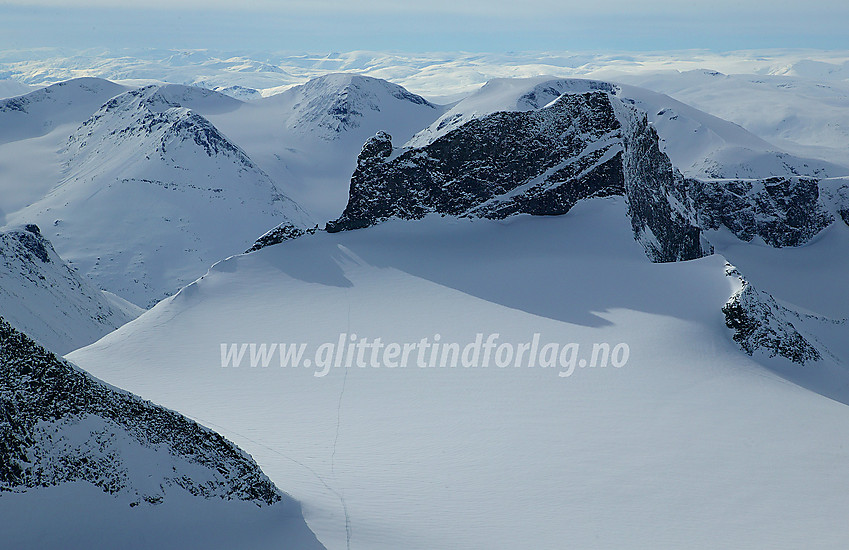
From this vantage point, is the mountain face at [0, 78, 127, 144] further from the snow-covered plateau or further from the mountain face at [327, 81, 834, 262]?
the snow-covered plateau

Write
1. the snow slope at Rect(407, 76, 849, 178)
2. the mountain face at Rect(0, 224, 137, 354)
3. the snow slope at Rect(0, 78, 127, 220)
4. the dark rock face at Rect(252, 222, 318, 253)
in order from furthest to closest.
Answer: the snow slope at Rect(0, 78, 127, 220) → the snow slope at Rect(407, 76, 849, 178) → the mountain face at Rect(0, 224, 137, 354) → the dark rock face at Rect(252, 222, 318, 253)

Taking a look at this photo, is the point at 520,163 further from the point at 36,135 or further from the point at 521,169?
the point at 36,135

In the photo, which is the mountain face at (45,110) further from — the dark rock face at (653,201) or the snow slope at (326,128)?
the dark rock face at (653,201)

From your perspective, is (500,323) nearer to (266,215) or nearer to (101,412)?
(101,412)

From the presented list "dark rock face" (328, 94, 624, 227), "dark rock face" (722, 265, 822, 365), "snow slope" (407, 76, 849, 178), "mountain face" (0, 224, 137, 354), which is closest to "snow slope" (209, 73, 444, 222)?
"snow slope" (407, 76, 849, 178)

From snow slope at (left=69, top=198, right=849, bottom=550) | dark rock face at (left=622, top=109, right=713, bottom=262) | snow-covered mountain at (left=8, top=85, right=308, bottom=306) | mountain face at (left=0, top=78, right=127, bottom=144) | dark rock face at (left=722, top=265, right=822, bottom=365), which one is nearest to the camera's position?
snow slope at (left=69, top=198, right=849, bottom=550)

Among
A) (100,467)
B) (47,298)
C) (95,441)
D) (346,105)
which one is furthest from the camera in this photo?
(346,105)

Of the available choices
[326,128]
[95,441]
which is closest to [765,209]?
[95,441]
